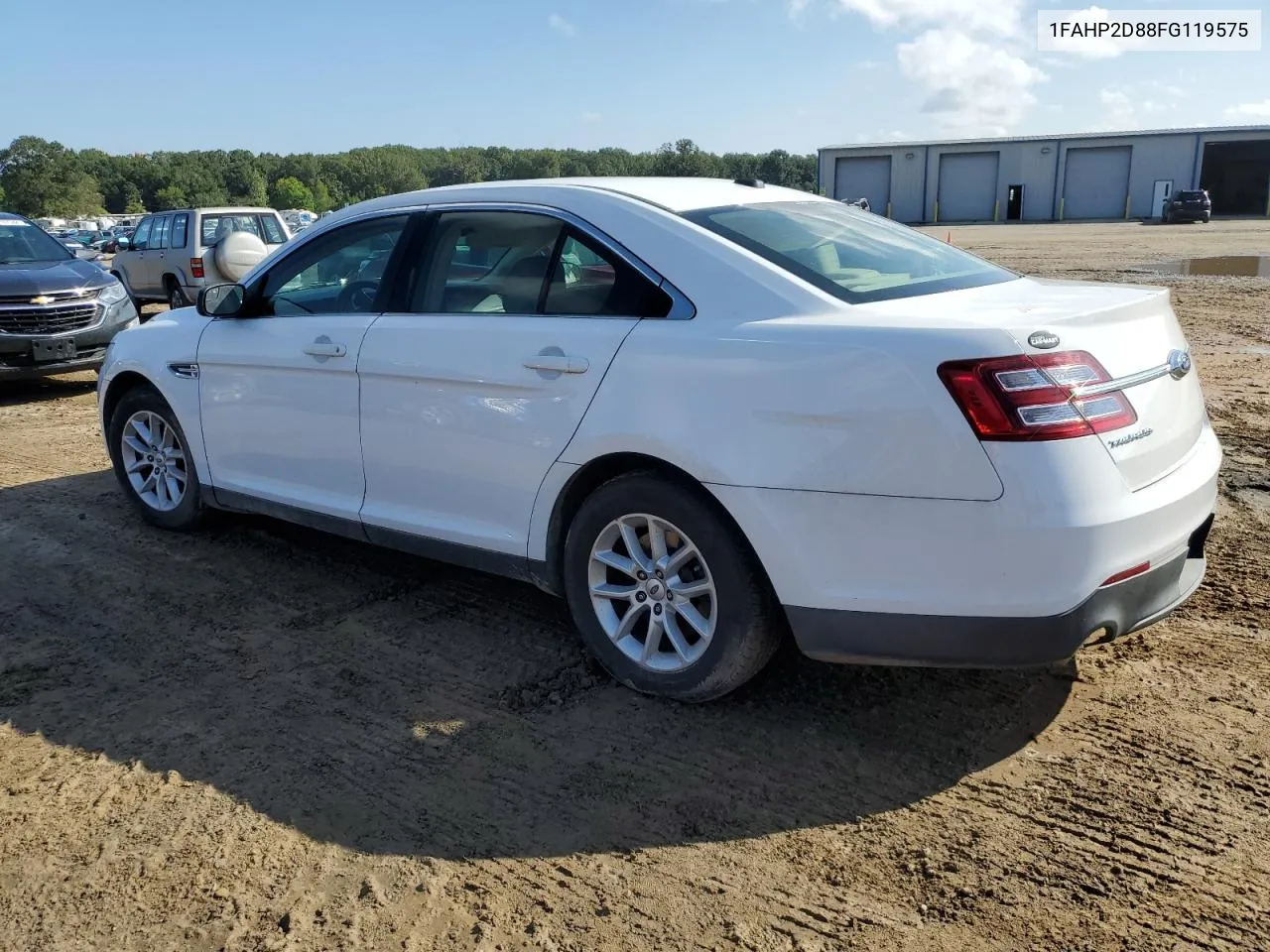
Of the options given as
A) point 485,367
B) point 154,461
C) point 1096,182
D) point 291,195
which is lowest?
point 1096,182

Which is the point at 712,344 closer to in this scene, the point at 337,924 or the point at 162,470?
the point at 337,924

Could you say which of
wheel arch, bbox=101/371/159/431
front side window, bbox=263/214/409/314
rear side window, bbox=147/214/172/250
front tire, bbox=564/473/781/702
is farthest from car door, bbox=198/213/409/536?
rear side window, bbox=147/214/172/250

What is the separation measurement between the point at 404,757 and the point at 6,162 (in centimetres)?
11801

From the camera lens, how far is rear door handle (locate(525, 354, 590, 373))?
349 centimetres

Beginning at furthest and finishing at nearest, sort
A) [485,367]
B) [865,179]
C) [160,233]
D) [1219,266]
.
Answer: [865,179], [1219,266], [160,233], [485,367]

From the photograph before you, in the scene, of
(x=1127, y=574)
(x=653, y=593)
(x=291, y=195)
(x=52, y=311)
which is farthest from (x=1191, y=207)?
(x=291, y=195)

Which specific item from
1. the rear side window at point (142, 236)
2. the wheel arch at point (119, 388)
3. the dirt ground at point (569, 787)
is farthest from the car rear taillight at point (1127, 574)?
the rear side window at point (142, 236)

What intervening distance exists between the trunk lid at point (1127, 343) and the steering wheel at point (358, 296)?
211 cm

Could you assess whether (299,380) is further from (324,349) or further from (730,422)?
(730,422)

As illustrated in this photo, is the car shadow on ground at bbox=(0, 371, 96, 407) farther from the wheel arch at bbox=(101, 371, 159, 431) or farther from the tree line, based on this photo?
the tree line

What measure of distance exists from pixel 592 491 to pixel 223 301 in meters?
2.35

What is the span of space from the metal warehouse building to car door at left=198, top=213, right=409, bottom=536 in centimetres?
6075

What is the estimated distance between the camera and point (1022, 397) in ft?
9.05

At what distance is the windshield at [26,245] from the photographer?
1098cm
